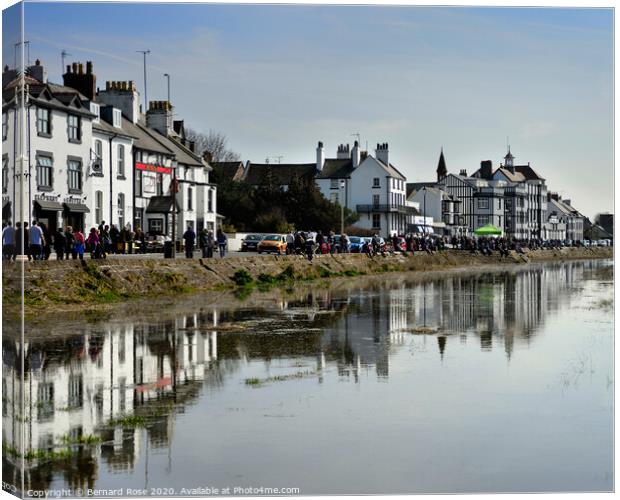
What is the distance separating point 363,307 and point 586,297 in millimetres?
12464

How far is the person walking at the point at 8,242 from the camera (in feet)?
42.3

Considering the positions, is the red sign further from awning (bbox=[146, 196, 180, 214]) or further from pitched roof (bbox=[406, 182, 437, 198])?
pitched roof (bbox=[406, 182, 437, 198])

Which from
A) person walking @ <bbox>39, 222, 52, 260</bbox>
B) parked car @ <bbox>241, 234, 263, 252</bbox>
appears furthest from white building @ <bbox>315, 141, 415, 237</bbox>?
person walking @ <bbox>39, 222, 52, 260</bbox>

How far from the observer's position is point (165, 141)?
65.6 meters

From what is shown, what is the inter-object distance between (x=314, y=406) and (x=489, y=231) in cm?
8224

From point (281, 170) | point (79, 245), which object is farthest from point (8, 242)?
point (281, 170)

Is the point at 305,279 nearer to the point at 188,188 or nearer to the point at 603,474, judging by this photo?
the point at 188,188

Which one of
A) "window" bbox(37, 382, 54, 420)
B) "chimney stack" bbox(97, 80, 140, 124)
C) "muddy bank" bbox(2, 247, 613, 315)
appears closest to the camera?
"window" bbox(37, 382, 54, 420)

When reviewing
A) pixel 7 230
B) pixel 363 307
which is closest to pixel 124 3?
pixel 7 230

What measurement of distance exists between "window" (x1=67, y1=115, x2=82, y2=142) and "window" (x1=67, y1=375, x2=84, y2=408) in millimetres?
15017

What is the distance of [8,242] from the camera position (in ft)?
43.4

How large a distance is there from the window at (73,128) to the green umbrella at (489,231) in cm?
6134

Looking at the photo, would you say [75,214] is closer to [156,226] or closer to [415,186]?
[156,226]

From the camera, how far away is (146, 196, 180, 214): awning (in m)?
58.3
